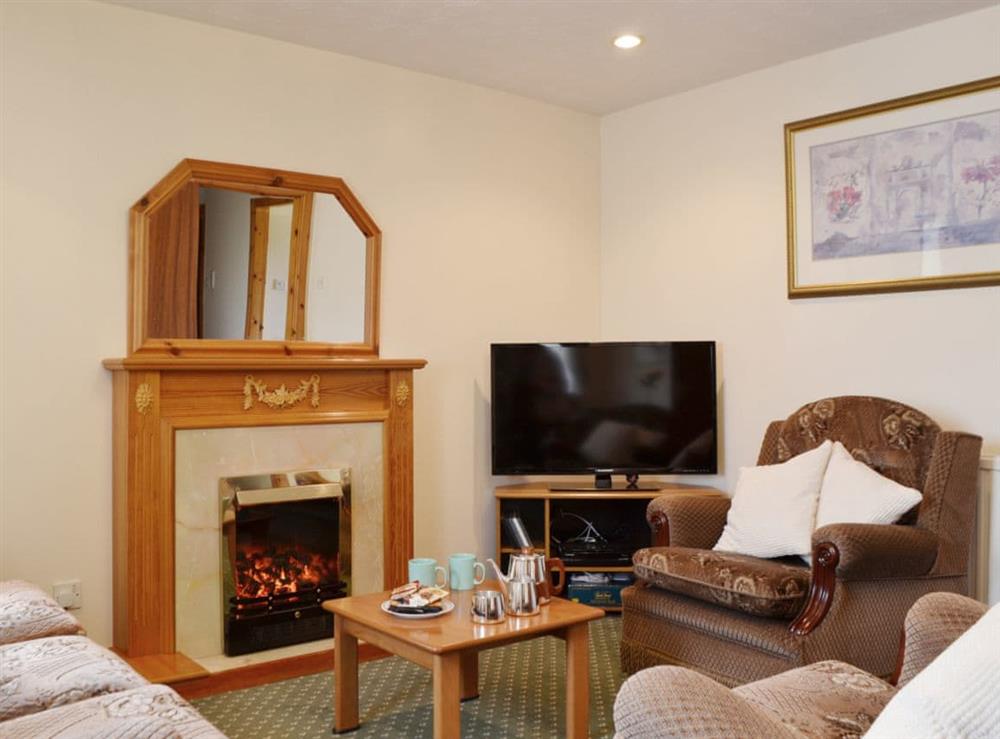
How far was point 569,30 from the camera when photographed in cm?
391

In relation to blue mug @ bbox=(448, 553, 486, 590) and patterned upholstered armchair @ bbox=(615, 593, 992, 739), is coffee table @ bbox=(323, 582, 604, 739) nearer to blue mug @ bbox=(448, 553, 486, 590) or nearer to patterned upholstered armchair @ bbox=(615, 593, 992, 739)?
blue mug @ bbox=(448, 553, 486, 590)

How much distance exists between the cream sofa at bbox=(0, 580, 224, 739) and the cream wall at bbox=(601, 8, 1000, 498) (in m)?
3.08

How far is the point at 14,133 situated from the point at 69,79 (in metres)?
0.29

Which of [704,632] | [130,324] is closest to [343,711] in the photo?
[704,632]

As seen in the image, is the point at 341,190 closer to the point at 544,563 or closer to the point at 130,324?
the point at 130,324

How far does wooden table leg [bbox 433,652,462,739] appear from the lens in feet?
8.48

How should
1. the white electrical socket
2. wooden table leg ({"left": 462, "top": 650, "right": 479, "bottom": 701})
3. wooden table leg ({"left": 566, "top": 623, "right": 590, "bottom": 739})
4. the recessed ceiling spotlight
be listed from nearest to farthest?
1. wooden table leg ({"left": 566, "top": 623, "right": 590, "bottom": 739})
2. wooden table leg ({"left": 462, "top": 650, "right": 479, "bottom": 701})
3. the white electrical socket
4. the recessed ceiling spotlight

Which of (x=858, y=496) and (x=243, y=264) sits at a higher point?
(x=243, y=264)

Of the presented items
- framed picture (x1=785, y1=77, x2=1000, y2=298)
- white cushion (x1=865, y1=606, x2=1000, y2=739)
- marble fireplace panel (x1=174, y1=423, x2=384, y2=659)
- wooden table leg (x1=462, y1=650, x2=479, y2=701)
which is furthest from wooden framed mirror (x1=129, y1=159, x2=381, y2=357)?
white cushion (x1=865, y1=606, x2=1000, y2=739)

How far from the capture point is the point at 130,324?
362 cm

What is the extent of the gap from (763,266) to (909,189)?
76 cm

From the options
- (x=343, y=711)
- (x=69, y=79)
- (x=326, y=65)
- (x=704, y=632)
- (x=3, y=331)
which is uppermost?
(x=326, y=65)

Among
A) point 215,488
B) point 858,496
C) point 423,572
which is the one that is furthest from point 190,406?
point 858,496

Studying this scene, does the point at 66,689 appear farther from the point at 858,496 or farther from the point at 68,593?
the point at 858,496
